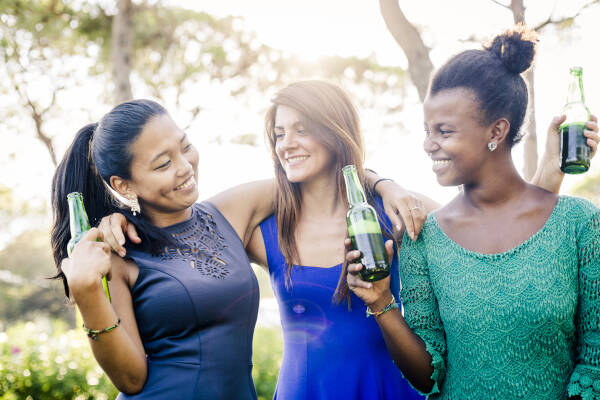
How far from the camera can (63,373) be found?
19.4 ft

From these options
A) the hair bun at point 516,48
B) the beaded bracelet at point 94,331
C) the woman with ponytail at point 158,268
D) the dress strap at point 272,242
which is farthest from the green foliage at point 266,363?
the hair bun at point 516,48

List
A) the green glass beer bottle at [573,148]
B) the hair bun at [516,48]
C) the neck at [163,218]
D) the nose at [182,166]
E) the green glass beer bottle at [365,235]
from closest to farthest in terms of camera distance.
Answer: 1. the green glass beer bottle at [365,235]
2. the hair bun at [516,48]
3. the green glass beer bottle at [573,148]
4. the nose at [182,166]
5. the neck at [163,218]

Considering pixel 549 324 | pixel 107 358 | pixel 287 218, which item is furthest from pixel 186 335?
pixel 549 324

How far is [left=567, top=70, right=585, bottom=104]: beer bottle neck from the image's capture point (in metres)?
2.54

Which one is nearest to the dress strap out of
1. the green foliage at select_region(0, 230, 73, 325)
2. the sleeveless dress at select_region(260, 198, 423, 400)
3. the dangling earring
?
the sleeveless dress at select_region(260, 198, 423, 400)

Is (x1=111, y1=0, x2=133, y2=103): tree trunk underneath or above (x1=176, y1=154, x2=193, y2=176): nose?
above

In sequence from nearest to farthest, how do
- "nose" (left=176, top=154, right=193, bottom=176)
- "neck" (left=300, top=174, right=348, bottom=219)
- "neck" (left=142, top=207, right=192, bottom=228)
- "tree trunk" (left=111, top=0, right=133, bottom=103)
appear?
1. "nose" (left=176, top=154, right=193, bottom=176)
2. "neck" (left=142, top=207, right=192, bottom=228)
3. "neck" (left=300, top=174, right=348, bottom=219)
4. "tree trunk" (left=111, top=0, right=133, bottom=103)

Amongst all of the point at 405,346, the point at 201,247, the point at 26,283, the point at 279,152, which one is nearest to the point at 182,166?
the point at 201,247

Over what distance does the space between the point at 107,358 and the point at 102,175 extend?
924mm

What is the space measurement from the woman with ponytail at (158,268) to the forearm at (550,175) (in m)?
1.49

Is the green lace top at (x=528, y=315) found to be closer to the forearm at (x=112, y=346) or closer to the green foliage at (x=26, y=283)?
the forearm at (x=112, y=346)

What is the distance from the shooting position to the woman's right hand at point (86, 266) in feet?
6.25

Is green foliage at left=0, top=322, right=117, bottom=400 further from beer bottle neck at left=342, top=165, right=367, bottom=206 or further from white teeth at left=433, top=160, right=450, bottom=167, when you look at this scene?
white teeth at left=433, top=160, right=450, bottom=167

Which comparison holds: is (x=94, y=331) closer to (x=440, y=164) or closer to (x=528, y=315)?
(x=440, y=164)
